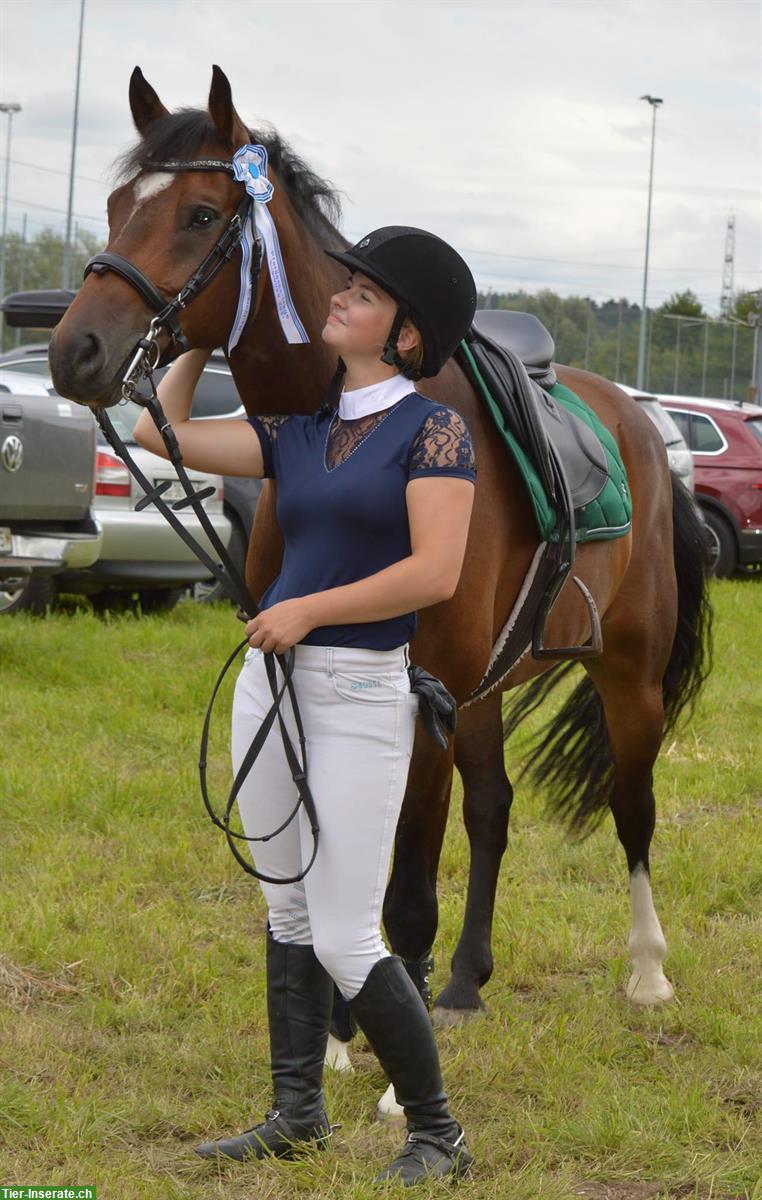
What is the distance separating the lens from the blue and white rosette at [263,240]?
2.90m

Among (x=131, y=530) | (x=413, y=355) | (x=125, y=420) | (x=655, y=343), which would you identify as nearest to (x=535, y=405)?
(x=413, y=355)

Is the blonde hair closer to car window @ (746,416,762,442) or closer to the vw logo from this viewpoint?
the vw logo

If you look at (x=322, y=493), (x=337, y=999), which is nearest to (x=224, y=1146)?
(x=337, y=999)

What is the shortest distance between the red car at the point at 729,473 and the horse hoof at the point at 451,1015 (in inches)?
421

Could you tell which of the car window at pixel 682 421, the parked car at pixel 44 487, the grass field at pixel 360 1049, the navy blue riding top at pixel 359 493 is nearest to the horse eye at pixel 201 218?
the navy blue riding top at pixel 359 493

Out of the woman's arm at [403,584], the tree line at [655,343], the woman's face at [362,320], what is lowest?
the woman's arm at [403,584]

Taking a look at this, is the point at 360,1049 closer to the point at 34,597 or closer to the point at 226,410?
the point at 34,597

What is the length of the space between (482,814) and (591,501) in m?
1.13

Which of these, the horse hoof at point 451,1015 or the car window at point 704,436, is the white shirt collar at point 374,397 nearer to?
the horse hoof at point 451,1015

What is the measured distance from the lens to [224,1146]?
3023mm

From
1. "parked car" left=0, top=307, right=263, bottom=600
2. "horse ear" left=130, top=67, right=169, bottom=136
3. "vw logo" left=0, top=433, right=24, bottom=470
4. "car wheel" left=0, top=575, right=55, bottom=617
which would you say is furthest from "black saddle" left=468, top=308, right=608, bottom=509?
"parked car" left=0, top=307, right=263, bottom=600

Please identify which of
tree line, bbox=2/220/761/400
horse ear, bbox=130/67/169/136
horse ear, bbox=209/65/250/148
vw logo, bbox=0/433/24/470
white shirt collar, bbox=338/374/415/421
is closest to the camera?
white shirt collar, bbox=338/374/415/421

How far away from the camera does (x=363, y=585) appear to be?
2580mm

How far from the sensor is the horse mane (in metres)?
2.90
